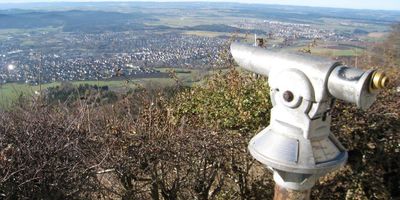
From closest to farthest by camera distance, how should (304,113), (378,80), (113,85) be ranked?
(378,80) < (304,113) < (113,85)

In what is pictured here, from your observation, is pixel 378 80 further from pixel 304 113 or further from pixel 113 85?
pixel 113 85

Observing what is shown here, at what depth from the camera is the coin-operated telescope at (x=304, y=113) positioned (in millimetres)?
1628

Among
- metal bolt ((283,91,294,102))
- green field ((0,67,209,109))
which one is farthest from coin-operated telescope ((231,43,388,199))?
green field ((0,67,209,109))

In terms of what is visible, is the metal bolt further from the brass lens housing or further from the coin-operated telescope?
the brass lens housing

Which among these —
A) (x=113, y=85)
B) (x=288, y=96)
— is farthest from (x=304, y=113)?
(x=113, y=85)

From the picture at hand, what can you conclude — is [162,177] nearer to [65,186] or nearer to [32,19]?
[65,186]

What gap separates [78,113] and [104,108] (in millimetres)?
1309

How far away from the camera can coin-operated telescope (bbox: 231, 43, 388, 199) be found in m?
1.63

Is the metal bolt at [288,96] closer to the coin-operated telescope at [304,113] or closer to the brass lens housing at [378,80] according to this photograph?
the coin-operated telescope at [304,113]

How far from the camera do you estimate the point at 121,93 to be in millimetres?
7094

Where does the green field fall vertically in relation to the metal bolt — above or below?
below

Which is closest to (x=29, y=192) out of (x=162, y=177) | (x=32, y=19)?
(x=162, y=177)

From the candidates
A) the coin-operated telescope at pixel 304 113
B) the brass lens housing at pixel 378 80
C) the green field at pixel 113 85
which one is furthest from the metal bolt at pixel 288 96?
the green field at pixel 113 85

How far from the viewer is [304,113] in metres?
1.74
